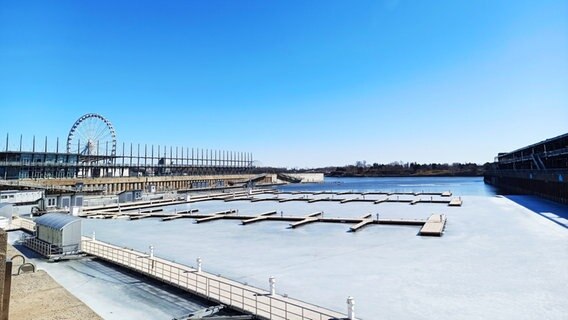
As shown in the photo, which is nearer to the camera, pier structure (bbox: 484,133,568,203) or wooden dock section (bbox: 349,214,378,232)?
wooden dock section (bbox: 349,214,378,232)

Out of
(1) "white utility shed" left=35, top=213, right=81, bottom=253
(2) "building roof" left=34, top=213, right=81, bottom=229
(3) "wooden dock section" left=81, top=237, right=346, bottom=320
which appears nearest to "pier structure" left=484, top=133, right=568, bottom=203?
(3) "wooden dock section" left=81, top=237, right=346, bottom=320

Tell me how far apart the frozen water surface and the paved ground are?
104cm

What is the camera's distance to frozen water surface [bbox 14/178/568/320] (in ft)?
44.3

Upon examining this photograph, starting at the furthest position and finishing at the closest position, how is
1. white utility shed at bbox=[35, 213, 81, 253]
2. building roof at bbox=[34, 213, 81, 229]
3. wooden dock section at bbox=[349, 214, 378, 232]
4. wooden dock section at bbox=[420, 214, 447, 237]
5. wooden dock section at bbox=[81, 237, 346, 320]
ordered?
wooden dock section at bbox=[349, 214, 378, 232]
wooden dock section at bbox=[420, 214, 447, 237]
building roof at bbox=[34, 213, 81, 229]
white utility shed at bbox=[35, 213, 81, 253]
wooden dock section at bbox=[81, 237, 346, 320]

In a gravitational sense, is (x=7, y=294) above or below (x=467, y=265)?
above

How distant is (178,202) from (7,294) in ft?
175

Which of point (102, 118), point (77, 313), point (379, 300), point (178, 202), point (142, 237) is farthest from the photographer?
point (102, 118)

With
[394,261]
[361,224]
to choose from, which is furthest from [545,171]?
[394,261]

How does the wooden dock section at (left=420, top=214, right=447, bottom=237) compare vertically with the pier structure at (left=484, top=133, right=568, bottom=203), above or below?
below

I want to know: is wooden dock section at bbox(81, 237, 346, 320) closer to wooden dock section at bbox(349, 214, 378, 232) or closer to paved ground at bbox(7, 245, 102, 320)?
paved ground at bbox(7, 245, 102, 320)

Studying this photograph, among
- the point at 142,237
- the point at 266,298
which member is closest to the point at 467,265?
the point at 266,298

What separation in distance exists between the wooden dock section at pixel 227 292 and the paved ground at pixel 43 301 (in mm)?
3479

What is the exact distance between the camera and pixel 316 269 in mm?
18750

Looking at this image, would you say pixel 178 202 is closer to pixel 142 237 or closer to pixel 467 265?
pixel 142 237
